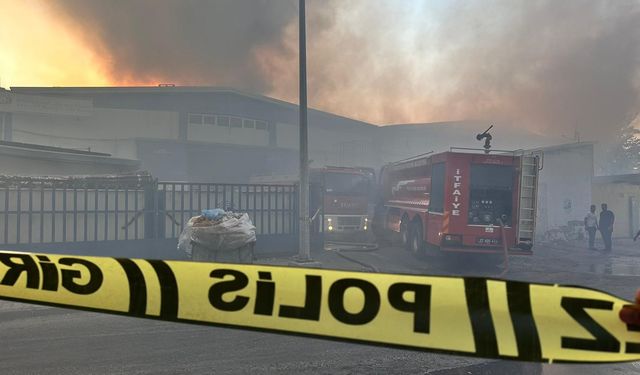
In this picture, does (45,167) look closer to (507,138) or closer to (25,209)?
(25,209)

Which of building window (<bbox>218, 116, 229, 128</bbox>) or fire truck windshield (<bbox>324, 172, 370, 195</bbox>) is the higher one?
building window (<bbox>218, 116, 229, 128</bbox>)

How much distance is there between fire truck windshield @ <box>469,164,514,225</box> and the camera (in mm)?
10289

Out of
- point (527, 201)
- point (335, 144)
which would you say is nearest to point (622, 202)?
point (527, 201)

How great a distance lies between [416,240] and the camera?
12.3m

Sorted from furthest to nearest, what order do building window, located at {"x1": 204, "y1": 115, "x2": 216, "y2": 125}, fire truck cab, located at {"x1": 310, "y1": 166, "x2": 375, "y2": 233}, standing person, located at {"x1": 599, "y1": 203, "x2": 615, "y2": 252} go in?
building window, located at {"x1": 204, "y1": 115, "x2": 216, "y2": 125}, fire truck cab, located at {"x1": 310, "y1": 166, "x2": 375, "y2": 233}, standing person, located at {"x1": 599, "y1": 203, "x2": 615, "y2": 252}

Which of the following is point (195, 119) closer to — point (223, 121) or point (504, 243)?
point (223, 121)

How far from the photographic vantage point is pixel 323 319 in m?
2.30

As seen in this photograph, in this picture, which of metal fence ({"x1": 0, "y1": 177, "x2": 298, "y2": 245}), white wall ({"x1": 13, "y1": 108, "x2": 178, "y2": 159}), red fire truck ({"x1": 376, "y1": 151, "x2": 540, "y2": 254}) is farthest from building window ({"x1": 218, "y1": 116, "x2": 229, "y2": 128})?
red fire truck ({"x1": 376, "y1": 151, "x2": 540, "y2": 254})

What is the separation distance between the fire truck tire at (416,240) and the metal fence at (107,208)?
3.87m

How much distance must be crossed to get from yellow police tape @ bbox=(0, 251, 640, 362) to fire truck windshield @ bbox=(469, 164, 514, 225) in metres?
8.44

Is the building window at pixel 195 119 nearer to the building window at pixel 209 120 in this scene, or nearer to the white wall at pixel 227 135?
the white wall at pixel 227 135

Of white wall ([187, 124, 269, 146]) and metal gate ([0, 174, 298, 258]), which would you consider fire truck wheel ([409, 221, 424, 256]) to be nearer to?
metal gate ([0, 174, 298, 258])

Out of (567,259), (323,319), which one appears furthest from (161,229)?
(567,259)

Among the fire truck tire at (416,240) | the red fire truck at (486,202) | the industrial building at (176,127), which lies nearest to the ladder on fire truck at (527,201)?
the red fire truck at (486,202)
